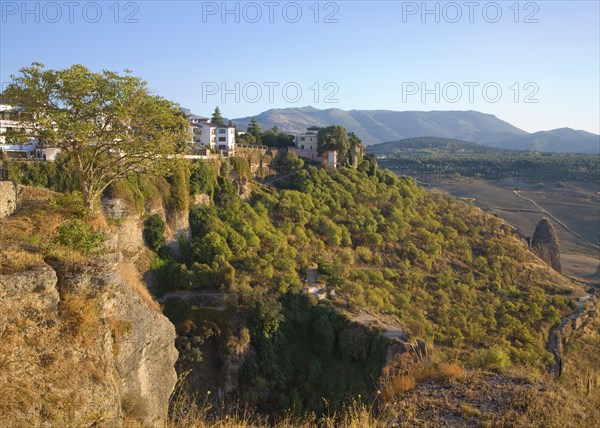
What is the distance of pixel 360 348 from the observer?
24.0 m

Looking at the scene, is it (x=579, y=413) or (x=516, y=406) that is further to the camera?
(x=516, y=406)

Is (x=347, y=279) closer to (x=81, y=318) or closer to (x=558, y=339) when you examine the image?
(x=558, y=339)

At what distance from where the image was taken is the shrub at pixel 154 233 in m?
25.8

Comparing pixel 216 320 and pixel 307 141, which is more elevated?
pixel 307 141

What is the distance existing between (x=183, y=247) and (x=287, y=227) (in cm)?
944

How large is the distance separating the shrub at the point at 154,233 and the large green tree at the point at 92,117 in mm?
12124

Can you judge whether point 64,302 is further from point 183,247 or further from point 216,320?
point 183,247

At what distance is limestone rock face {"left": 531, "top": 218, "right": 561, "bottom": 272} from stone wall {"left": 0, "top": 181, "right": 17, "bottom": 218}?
160 ft

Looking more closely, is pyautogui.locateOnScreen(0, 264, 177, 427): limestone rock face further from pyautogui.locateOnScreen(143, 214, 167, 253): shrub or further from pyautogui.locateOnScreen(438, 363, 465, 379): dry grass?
pyautogui.locateOnScreen(143, 214, 167, 253): shrub

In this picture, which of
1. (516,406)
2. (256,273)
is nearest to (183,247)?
(256,273)

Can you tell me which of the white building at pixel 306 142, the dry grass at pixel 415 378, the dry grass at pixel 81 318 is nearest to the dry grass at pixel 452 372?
the dry grass at pixel 415 378

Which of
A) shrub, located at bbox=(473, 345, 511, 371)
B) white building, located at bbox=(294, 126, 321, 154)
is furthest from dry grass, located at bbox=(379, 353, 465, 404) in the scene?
white building, located at bbox=(294, 126, 321, 154)

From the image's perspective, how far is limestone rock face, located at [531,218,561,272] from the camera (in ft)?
159

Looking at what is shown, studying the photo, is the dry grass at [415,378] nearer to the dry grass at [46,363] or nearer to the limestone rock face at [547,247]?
the dry grass at [46,363]
